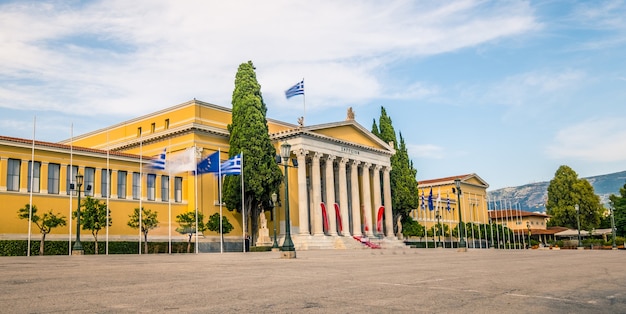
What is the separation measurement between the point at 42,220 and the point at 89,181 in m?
6.70

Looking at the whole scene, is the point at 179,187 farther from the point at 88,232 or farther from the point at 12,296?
the point at 12,296

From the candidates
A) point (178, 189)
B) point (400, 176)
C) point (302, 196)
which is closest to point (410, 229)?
point (400, 176)

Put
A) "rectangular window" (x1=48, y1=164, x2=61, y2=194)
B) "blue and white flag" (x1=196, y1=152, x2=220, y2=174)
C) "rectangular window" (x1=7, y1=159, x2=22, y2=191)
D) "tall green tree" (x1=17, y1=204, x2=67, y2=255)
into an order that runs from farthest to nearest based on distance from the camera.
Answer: "blue and white flag" (x1=196, y1=152, x2=220, y2=174) → "rectangular window" (x1=48, y1=164, x2=61, y2=194) → "rectangular window" (x1=7, y1=159, x2=22, y2=191) → "tall green tree" (x1=17, y1=204, x2=67, y2=255)

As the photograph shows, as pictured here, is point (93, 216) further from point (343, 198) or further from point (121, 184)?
point (343, 198)

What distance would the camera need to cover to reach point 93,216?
138 feet

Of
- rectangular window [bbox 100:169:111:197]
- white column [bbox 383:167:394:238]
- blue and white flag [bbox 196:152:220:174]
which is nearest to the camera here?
blue and white flag [bbox 196:152:220:174]

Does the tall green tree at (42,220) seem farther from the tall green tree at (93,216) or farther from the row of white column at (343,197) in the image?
the row of white column at (343,197)

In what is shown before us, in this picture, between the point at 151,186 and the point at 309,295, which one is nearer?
the point at 309,295

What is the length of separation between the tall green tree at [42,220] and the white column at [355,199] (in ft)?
108

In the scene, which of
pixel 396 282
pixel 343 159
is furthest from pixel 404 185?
pixel 396 282

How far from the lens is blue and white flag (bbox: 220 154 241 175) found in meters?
45.4

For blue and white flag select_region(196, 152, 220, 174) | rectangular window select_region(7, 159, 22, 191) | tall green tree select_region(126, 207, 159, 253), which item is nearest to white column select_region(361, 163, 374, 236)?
blue and white flag select_region(196, 152, 220, 174)

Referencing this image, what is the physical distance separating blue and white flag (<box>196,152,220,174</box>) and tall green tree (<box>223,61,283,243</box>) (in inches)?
143

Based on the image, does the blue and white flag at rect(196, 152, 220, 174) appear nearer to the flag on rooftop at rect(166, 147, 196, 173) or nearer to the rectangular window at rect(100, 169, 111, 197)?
the flag on rooftop at rect(166, 147, 196, 173)
